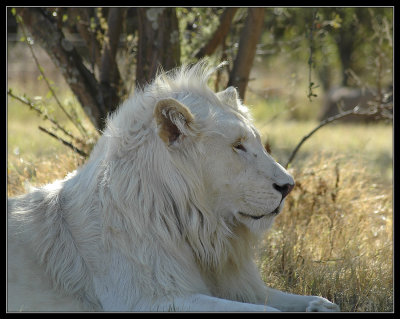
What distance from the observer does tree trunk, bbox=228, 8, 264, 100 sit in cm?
571

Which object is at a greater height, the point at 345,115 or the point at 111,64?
the point at 111,64

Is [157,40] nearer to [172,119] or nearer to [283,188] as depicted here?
[172,119]

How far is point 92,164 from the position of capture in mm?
3771

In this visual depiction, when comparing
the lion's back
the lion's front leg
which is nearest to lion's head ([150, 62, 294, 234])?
the lion's front leg

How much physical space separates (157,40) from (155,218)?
236 centimetres

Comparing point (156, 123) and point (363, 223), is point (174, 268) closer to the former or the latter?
point (156, 123)

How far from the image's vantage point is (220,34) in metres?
6.05

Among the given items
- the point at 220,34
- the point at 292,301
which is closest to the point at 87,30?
the point at 220,34

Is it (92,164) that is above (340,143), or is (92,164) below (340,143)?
above

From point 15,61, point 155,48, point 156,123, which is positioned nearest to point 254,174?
point 156,123

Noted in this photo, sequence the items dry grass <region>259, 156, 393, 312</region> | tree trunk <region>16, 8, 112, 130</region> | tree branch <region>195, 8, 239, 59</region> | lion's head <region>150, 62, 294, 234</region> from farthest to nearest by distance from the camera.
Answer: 1. tree branch <region>195, 8, 239, 59</region>
2. tree trunk <region>16, 8, 112, 130</region>
3. dry grass <region>259, 156, 393, 312</region>
4. lion's head <region>150, 62, 294, 234</region>

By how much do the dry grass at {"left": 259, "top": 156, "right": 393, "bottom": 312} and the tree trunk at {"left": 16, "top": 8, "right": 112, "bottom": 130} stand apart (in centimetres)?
187

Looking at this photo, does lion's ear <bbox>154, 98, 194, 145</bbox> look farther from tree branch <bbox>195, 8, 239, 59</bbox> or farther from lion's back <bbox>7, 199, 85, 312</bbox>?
Answer: tree branch <bbox>195, 8, 239, 59</bbox>
